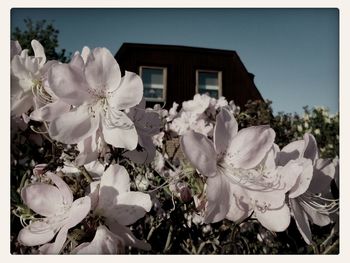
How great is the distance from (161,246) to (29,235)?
45 cm

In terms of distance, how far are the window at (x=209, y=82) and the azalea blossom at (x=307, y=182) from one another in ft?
2.12

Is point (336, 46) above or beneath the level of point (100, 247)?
above

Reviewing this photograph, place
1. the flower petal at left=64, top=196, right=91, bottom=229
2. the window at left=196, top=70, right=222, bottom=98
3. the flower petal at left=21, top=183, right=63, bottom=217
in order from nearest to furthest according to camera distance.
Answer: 1. the flower petal at left=64, top=196, right=91, bottom=229
2. the flower petal at left=21, top=183, right=63, bottom=217
3. the window at left=196, top=70, right=222, bottom=98

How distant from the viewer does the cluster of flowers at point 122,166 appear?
80cm

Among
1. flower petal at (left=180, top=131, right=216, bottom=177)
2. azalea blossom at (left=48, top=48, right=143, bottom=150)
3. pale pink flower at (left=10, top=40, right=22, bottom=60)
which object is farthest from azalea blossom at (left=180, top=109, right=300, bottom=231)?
pale pink flower at (left=10, top=40, right=22, bottom=60)

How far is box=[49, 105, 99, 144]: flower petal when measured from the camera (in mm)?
822

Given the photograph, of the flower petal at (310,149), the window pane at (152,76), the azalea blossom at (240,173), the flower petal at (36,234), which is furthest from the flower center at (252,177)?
the window pane at (152,76)

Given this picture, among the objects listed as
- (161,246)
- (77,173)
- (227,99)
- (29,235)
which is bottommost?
(161,246)

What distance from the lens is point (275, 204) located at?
0.82 m

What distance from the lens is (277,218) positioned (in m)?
0.82

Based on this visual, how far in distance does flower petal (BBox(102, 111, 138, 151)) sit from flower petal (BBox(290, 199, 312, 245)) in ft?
1.04

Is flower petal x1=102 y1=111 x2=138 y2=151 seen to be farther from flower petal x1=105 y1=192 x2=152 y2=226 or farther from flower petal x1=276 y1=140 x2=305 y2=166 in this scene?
flower petal x1=276 y1=140 x2=305 y2=166
